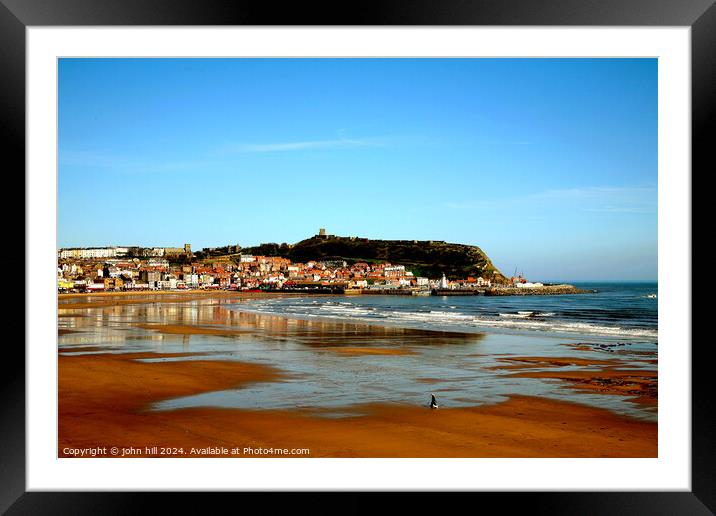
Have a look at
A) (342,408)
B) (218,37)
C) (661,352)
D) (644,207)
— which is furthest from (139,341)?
(644,207)

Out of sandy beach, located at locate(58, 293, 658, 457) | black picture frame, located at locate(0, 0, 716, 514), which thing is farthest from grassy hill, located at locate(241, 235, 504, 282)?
black picture frame, located at locate(0, 0, 716, 514)

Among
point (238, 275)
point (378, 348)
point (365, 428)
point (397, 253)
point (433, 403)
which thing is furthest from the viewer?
point (238, 275)

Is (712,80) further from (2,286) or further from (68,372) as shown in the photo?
(68,372)

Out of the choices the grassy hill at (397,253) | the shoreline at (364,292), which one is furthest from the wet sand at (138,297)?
the grassy hill at (397,253)

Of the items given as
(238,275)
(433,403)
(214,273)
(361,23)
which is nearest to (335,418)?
(433,403)

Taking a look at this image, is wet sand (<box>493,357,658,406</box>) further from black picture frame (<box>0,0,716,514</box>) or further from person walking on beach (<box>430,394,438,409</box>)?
black picture frame (<box>0,0,716,514</box>)

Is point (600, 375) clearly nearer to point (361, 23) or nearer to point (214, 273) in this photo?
point (361, 23)

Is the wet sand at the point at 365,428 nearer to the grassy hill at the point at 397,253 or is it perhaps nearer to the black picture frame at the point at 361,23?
the black picture frame at the point at 361,23
